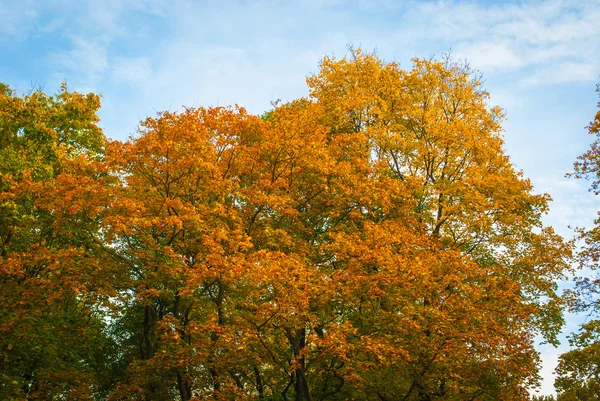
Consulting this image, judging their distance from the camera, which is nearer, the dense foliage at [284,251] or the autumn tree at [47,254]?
the dense foliage at [284,251]

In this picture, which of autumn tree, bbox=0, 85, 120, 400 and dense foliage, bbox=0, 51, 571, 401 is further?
autumn tree, bbox=0, 85, 120, 400

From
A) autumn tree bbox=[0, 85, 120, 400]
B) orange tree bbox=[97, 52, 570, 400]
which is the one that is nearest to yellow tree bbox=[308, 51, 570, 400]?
orange tree bbox=[97, 52, 570, 400]

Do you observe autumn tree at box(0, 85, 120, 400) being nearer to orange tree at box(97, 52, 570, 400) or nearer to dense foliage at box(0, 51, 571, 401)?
dense foliage at box(0, 51, 571, 401)

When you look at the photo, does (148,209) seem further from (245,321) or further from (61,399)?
(61,399)

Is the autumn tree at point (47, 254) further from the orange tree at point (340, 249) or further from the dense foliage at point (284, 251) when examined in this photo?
the orange tree at point (340, 249)

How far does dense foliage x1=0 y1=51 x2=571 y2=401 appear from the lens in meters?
18.5

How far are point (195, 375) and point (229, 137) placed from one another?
10.2 m

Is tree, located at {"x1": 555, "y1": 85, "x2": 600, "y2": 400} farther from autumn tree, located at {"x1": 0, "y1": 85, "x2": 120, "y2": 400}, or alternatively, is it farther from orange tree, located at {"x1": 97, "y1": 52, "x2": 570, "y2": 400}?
autumn tree, located at {"x1": 0, "y1": 85, "x2": 120, "y2": 400}

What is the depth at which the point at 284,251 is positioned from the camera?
23297 mm

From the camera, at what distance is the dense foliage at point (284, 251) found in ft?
60.8

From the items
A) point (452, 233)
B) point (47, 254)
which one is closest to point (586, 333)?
point (452, 233)

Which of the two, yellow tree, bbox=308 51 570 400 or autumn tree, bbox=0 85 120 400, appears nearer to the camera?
yellow tree, bbox=308 51 570 400

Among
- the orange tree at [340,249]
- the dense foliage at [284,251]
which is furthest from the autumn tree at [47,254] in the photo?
the orange tree at [340,249]

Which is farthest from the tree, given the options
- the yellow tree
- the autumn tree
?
the autumn tree
